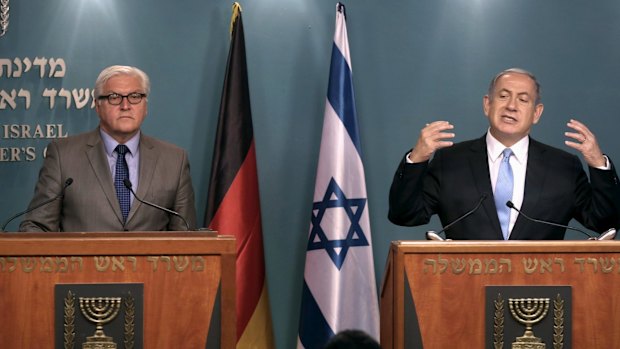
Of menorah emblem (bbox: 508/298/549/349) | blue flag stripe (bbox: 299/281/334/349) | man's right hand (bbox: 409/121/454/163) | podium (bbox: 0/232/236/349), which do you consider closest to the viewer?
podium (bbox: 0/232/236/349)

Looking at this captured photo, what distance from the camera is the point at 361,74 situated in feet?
19.6

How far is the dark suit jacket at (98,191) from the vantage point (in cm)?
441

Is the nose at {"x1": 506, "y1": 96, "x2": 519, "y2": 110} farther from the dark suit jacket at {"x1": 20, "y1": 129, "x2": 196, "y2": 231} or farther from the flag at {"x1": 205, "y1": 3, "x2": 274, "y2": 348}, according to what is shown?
the flag at {"x1": 205, "y1": 3, "x2": 274, "y2": 348}

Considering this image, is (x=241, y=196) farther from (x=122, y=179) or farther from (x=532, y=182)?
(x=532, y=182)

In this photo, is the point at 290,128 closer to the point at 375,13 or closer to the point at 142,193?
the point at 375,13

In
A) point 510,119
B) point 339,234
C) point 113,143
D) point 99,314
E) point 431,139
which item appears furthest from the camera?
point 339,234

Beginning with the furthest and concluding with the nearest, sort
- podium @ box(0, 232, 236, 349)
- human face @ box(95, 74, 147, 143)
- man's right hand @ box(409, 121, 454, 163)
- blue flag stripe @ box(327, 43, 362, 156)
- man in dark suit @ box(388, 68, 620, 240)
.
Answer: blue flag stripe @ box(327, 43, 362, 156) < human face @ box(95, 74, 147, 143) < man in dark suit @ box(388, 68, 620, 240) < man's right hand @ box(409, 121, 454, 163) < podium @ box(0, 232, 236, 349)

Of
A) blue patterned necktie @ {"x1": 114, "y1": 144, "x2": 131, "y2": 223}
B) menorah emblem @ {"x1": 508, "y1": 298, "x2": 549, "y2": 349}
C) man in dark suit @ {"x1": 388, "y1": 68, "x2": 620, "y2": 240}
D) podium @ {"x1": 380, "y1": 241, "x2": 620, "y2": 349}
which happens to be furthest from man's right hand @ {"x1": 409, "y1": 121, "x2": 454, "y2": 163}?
blue patterned necktie @ {"x1": 114, "y1": 144, "x2": 131, "y2": 223}

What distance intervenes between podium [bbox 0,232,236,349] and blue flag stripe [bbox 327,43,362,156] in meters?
2.33

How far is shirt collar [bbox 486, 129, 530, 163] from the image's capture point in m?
Result: 4.46

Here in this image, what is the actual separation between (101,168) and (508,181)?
180 cm

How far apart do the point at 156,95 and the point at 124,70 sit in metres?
1.23

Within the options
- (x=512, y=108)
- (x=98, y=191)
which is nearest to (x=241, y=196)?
(x=98, y=191)

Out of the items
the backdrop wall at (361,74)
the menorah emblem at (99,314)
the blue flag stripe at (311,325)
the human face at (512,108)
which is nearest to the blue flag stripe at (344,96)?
the backdrop wall at (361,74)
